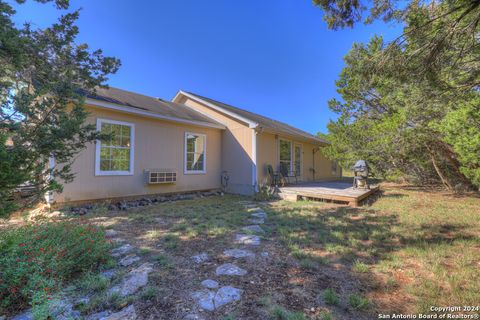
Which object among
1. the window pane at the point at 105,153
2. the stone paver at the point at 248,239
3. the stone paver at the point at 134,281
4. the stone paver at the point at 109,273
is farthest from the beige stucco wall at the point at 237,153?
the stone paver at the point at 109,273

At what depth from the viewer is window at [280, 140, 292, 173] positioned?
983 centimetres

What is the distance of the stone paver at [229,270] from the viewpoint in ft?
8.07

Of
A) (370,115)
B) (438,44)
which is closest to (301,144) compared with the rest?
(370,115)

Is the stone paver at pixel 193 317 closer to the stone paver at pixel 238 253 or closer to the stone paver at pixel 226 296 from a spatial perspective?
the stone paver at pixel 226 296

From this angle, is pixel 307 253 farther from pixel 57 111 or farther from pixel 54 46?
pixel 54 46

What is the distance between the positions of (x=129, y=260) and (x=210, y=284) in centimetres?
119

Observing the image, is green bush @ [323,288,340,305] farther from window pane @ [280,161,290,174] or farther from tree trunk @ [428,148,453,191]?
tree trunk @ [428,148,453,191]

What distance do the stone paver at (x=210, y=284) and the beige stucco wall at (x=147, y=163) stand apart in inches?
199

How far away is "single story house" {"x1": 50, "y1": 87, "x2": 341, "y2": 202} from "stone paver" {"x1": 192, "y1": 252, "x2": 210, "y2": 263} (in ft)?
13.5

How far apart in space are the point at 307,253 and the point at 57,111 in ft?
12.1

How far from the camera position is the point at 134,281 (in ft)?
7.43

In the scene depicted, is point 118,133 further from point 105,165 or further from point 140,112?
point 105,165

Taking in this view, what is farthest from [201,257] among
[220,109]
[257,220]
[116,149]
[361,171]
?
[361,171]

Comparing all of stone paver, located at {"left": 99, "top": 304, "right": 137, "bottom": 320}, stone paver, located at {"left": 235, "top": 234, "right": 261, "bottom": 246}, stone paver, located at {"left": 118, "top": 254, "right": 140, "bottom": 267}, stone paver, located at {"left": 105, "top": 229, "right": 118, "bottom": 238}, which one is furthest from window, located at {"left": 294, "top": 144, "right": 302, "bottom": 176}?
stone paver, located at {"left": 99, "top": 304, "right": 137, "bottom": 320}
